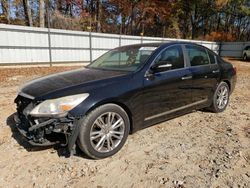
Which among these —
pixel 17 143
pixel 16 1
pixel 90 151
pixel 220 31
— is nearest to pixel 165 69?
pixel 90 151

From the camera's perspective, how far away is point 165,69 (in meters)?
3.60

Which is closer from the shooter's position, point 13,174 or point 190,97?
point 13,174

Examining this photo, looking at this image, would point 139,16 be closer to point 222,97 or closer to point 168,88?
point 222,97

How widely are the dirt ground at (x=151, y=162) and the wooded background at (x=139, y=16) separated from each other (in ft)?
43.3

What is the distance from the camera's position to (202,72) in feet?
14.1

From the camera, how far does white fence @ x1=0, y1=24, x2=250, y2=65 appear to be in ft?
37.0

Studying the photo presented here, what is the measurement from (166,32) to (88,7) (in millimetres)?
13574

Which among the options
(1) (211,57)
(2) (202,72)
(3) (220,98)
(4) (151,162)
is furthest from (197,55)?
(4) (151,162)

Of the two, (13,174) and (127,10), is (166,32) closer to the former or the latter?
(127,10)

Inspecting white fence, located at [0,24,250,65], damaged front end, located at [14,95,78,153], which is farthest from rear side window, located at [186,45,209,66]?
white fence, located at [0,24,250,65]

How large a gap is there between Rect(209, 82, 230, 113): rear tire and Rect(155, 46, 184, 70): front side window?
1.29 metres

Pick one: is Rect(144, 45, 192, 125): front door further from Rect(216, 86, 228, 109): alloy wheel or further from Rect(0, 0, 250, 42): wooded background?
Rect(0, 0, 250, 42): wooded background

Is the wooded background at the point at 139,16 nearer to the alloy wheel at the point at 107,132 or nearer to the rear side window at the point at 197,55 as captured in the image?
the rear side window at the point at 197,55

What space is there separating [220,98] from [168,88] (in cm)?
184
